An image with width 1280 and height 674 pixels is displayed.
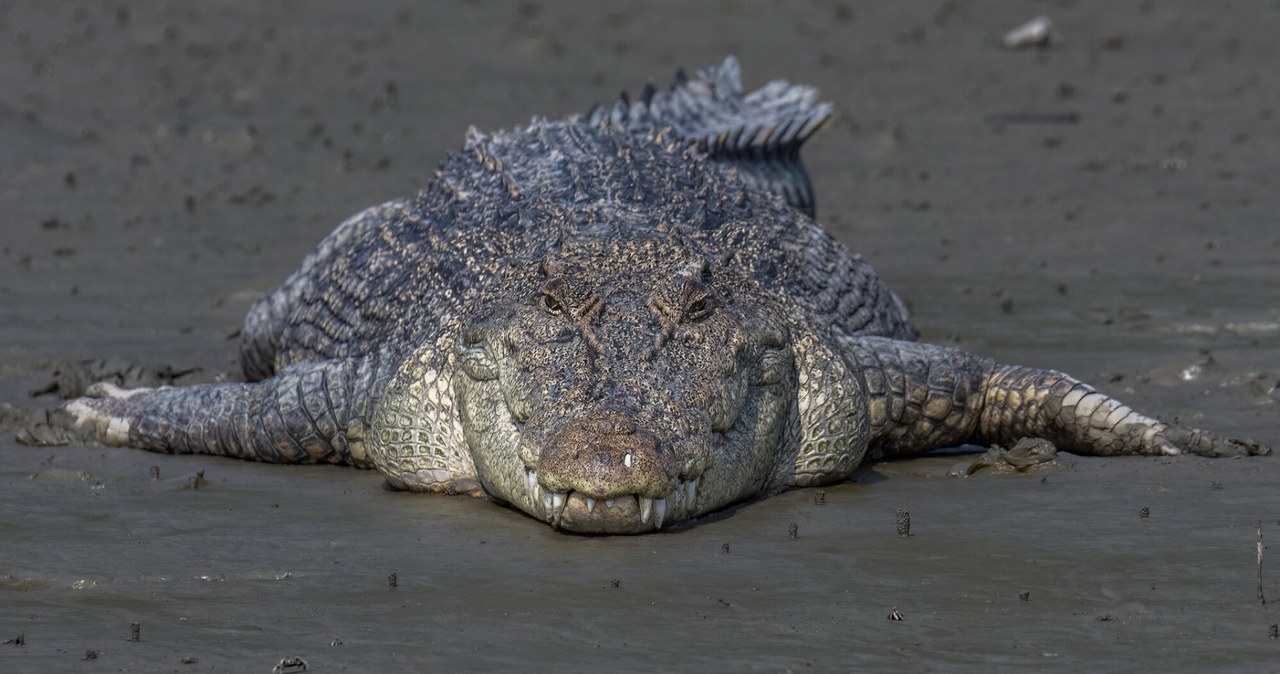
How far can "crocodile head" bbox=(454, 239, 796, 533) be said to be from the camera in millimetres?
5113

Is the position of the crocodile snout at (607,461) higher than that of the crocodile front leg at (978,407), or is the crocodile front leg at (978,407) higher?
the crocodile front leg at (978,407)

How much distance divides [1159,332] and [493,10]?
33.6 feet

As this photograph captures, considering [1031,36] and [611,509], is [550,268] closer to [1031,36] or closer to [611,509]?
[611,509]

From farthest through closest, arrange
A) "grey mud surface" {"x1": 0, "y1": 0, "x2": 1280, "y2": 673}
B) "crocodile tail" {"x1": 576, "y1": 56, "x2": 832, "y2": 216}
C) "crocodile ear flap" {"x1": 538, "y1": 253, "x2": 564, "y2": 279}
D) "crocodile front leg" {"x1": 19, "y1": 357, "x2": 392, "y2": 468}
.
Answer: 1. "crocodile tail" {"x1": 576, "y1": 56, "x2": 832, "y2": 216}
2. "crocodile front leg" {"x1": 19, "y1": 357, "x2": 392, "y2": 468}
3. "crocodile ear flap" {"x1": 538, "y1": 253, "x2": 564, "y2": 279}
4. "grey mud surface" {"x1": 0, "y1": 0, "x2": 1280, "y2": 673}

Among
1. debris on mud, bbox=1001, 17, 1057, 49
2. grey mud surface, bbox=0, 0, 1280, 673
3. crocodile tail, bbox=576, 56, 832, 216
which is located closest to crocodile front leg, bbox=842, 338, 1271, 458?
grey mud surface, bbox=0, 0, 1280, 673

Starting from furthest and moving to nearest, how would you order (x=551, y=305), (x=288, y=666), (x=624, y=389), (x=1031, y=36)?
(x=1031, y=36) < (x=551, y=305) < (x=624, y=389) < (x=288, y=666)

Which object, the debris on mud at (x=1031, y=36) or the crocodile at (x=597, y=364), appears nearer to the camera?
the crocodile at (x=597, y=364)

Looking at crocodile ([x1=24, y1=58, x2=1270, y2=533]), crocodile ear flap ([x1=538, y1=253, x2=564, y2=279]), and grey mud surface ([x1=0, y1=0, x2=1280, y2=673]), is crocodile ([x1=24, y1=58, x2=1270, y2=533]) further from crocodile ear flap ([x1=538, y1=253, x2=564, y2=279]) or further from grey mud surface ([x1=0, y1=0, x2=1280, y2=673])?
grey mud surface ([x1=0, y1=0, x2=1280, y2=673])

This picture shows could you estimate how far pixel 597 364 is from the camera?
5.44 m

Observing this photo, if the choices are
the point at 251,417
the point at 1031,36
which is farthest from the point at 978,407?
the point at 1031,36

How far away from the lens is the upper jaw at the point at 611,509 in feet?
16.8

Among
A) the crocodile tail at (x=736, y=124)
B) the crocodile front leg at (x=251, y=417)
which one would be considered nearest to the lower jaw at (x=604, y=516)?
the crocodile front leg at (x=251, y=417)

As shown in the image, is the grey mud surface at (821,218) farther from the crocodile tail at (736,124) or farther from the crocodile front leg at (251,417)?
the crocodile tail at (736,124)

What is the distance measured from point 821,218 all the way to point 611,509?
6.65 metres
